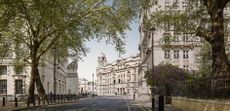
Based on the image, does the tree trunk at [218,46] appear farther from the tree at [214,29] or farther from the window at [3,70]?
the window at [3,70]

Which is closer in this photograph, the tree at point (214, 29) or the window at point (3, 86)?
the tree at point (214, 29)

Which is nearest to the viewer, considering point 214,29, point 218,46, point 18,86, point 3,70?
point 218,46

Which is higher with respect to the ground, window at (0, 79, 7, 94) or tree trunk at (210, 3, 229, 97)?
tree trunk at (210, 3, 229, 97)

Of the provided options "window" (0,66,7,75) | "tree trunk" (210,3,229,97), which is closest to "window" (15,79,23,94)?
"window" (0,66,7,75)

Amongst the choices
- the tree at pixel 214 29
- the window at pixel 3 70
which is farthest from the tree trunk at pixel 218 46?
the window at pixel 3 70

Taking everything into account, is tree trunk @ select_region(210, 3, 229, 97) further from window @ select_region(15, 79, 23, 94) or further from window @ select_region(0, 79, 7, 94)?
window @ select_region(0, 79, 7, 94)

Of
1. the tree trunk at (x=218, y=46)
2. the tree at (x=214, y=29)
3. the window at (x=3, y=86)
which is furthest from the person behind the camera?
the window at (x=3, y=86)

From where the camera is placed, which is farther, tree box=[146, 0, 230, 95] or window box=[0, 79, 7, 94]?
window box=[0, 79, 7, 94]

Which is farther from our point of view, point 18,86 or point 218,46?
point 18,86

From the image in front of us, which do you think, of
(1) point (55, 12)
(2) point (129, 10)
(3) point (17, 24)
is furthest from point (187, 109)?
(3) point (17, 24)

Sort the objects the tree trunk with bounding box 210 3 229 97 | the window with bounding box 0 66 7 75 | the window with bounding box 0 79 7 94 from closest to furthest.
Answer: the tree trunk with bounding box 210 3 229 97 < the window with bounding box 0 79 7 94 < the window with bounding box 0 66 7 75

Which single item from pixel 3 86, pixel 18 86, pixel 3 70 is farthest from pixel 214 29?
pixel 3 70

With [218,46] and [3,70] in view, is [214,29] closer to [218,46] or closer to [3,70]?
[218,46]

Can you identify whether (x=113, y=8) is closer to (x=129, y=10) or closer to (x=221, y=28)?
(x=129, y=10)
